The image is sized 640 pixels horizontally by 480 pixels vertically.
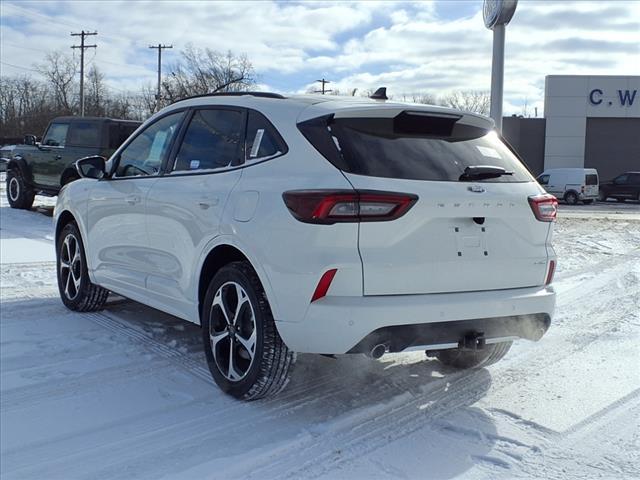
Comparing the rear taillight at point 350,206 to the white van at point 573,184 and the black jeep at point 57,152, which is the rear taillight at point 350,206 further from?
the white van at point 573,184

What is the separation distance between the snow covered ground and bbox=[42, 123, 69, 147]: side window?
28.4 ft

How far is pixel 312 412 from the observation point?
3.86 m

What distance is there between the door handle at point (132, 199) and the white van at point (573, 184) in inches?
1133

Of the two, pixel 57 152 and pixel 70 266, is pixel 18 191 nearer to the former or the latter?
pixel 57 152

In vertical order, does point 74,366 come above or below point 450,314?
below

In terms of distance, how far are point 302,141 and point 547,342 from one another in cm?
289

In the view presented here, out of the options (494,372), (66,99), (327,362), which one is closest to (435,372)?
(494,372)

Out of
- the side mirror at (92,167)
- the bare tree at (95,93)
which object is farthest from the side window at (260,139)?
the bare tree at (95,93)

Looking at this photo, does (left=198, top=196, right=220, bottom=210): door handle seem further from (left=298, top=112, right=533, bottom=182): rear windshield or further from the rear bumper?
the rear bumper

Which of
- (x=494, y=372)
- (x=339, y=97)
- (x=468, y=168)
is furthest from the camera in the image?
(x=494, y=372)

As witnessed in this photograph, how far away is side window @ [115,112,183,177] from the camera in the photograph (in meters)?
4.98

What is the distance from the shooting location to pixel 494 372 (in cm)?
462

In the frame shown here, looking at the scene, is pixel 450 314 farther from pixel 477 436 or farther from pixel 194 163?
pixel 194 163

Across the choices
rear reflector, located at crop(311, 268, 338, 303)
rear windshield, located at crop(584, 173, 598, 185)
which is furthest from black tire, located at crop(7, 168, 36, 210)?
rear windshield, located at crop(584, 173, 598, 185)
